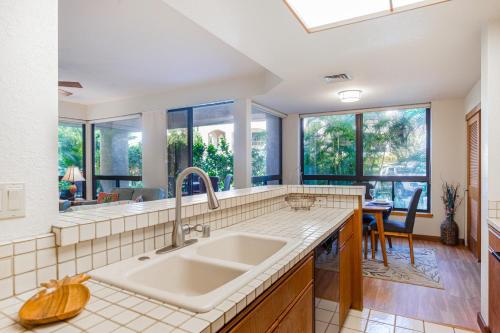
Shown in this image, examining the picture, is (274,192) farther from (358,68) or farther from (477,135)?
(477,135)

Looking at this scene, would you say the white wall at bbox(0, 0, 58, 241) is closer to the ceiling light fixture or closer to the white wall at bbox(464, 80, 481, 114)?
the ceiling light fixture

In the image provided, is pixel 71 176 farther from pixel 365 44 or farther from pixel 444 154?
pixel 444 154

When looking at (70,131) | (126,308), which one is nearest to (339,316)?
(126,308)

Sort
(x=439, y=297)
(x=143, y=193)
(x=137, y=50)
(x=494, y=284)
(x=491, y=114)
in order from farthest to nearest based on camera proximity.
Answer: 1. (x=143, y=193)
2. (x=137, y=50)
3. (x=439, y=297)
4. (x=491, y=114)
5. (x=494, y=284)

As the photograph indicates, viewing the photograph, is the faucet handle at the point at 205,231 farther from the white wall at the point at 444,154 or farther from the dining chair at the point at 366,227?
the white wall at the point at 444,154

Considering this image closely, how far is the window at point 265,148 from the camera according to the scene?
16.6 ft

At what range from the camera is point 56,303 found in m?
0.76

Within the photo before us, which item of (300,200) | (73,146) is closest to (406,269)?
(300,200)

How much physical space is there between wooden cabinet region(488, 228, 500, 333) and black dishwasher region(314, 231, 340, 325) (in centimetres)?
93

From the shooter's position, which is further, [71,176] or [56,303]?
[71,176]

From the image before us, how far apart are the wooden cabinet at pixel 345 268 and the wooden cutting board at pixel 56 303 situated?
1.61m

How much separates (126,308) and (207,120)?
4.45 meters

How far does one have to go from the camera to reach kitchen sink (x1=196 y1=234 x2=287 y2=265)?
1.51 m

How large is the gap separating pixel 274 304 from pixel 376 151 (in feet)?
15.7
